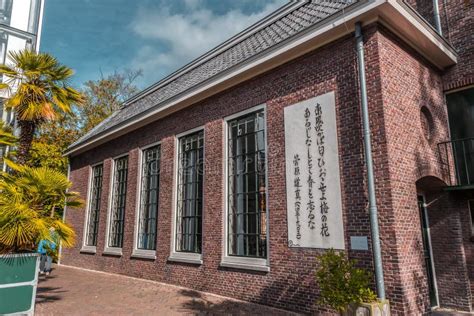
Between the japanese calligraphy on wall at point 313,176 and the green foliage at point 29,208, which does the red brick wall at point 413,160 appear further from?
the green foliage at point 29,208

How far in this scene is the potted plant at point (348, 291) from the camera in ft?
17.1

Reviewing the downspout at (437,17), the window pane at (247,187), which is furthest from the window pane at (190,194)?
the downspout at (437,17)

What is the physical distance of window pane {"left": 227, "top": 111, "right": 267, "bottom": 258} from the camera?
8273mm

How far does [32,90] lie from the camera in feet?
26.5

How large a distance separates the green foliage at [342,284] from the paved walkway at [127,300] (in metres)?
1.71

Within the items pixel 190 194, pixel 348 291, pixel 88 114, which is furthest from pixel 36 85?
pixel 88 114

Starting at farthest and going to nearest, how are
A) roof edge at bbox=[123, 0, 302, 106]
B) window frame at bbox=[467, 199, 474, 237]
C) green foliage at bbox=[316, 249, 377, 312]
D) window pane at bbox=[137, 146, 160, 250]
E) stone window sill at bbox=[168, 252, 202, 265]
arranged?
window pane at bbox=[137, 146, 160, 250], roof edge at bbox=[123, 0, 302, 106], stone window sill at bbox=[168, 252, 202, 265], window frame at bbox=[467, 199, 474, 237], green foliage at bbox=[316, 249, 377, 312]

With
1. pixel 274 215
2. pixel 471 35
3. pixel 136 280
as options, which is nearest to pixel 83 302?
pixel 136 280

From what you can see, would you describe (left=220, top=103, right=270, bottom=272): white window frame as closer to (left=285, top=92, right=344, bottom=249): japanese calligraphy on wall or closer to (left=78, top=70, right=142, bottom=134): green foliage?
(left=285, top=92, right=344, bottom=249): japanese calligraphy on wall

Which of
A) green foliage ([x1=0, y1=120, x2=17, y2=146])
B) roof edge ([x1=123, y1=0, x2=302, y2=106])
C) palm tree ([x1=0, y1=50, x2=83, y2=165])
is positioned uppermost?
roof edge ([x1=123, y1=0, x2=302, y2=106])

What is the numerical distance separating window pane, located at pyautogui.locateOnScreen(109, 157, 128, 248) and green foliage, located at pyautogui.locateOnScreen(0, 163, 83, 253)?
19.7 ft

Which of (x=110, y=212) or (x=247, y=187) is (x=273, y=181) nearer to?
(x=247, y=187)

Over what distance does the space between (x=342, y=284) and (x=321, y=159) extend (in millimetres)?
2536

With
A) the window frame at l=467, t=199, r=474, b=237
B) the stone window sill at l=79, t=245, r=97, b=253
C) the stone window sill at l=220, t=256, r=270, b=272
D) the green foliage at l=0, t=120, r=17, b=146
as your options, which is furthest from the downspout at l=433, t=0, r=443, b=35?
the stone window sill at l=79, t=245, r=97, b=253
